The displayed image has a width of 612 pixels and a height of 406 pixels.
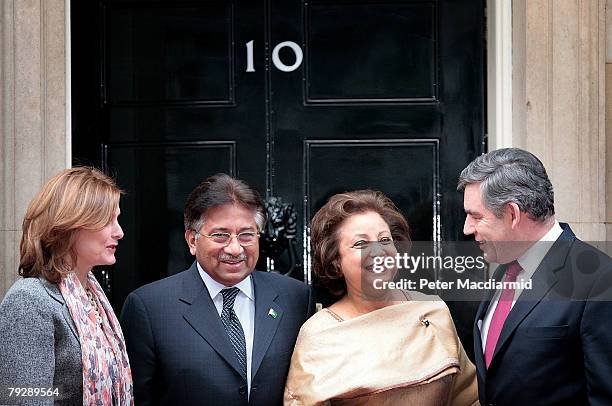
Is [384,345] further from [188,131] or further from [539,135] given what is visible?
[188,131]

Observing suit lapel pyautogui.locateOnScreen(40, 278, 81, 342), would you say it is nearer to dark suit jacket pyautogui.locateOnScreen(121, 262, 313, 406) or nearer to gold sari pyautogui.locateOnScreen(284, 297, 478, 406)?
dark suit jacket pyautogui.locateOnScreen(121, 262, 313, 406)

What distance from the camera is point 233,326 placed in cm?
465

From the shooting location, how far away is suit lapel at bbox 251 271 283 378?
179 inches

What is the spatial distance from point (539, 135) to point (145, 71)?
231 cm

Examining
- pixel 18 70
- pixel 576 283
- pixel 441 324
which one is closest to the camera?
pixel 576 283

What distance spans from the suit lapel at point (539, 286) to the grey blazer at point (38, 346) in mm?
1624

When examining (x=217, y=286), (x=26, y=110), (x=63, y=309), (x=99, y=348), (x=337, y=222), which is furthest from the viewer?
(x=26, y=110)

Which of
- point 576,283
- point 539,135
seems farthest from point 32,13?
point 576,283

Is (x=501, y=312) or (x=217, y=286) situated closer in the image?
(x=501, y=312)

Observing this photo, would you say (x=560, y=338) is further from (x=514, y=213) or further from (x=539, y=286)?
(x=514, y=213)

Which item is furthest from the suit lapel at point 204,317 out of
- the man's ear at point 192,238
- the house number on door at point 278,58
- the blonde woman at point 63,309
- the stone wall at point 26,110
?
the house number on door at point 278,58

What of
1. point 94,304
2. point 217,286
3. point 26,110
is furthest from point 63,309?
point 26,110

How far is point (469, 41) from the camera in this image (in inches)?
245

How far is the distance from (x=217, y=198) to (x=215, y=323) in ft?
1.78
